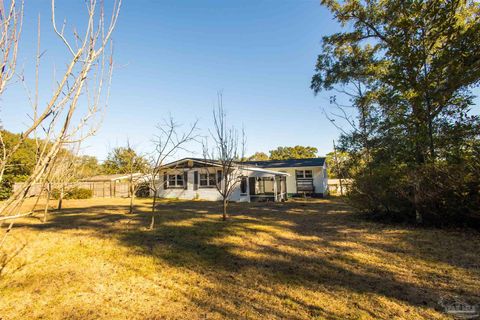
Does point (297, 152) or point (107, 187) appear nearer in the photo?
point (107, 187)

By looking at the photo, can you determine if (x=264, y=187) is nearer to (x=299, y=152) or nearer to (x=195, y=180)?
(x=195, y=180)

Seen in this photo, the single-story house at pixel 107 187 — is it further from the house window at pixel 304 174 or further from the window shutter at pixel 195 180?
the house window at pixel 304 174

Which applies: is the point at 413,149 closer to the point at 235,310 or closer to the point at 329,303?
the point at 329,303

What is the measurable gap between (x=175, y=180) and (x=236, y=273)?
798 inches

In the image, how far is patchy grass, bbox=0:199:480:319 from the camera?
429cm

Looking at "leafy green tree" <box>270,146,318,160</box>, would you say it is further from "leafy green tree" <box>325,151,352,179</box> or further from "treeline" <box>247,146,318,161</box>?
"leafy green tree" <box>325,151,352,179</box>

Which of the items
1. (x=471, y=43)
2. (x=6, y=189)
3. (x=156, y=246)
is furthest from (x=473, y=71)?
(x=6, y=189)

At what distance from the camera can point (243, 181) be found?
2245cm

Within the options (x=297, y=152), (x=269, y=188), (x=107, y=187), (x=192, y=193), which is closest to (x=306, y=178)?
(x=269, y=188)

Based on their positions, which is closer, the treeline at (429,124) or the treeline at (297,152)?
the treeline at (429,124)

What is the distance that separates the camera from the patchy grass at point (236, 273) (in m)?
4.29

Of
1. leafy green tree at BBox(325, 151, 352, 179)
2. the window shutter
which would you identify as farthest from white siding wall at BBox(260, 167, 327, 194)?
the window shutter
